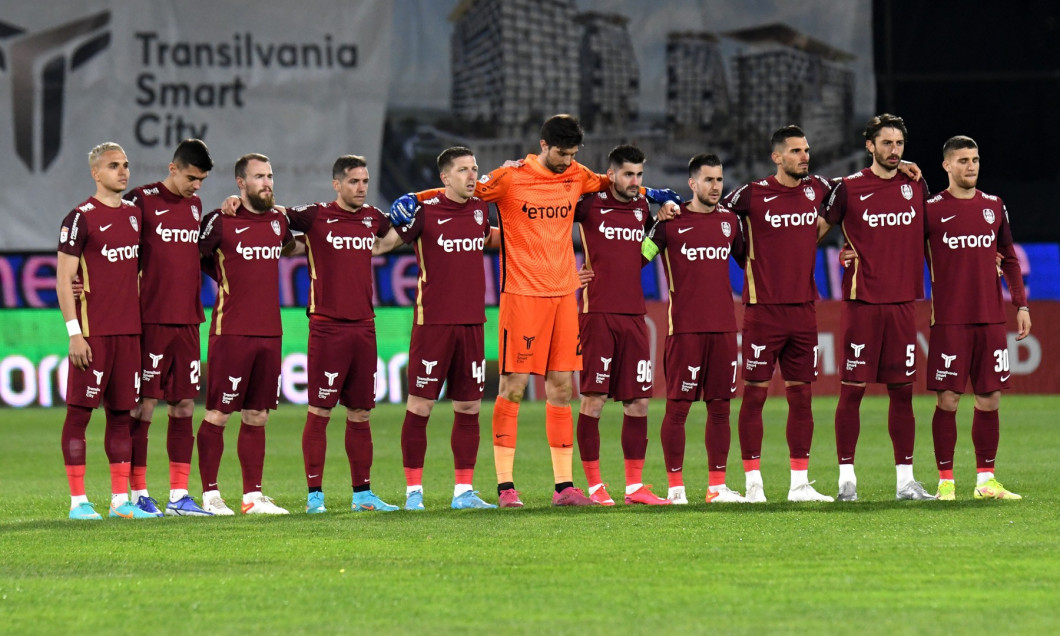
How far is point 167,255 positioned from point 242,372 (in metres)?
0.81

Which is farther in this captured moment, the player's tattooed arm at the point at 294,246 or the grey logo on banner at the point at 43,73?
the grey logo on banner at the point at 43,73

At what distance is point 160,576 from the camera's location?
6676 millimetres

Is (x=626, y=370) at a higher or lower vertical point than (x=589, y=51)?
lower

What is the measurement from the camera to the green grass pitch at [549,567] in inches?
222

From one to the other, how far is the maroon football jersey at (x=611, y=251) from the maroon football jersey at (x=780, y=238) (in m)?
0.64

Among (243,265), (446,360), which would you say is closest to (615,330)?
(446,360)

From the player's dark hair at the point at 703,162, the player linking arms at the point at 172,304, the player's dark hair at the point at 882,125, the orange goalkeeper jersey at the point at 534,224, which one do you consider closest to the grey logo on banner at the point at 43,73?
the player linking arms at the point at 172,304

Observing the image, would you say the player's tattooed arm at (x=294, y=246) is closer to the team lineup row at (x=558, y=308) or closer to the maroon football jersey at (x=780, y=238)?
the team lineup row at (x=558, y=308)

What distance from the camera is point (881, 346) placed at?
30.6 feet

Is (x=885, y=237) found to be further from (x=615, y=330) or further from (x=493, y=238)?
(x=493, y=238)

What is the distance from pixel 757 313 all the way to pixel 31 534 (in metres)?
4.30

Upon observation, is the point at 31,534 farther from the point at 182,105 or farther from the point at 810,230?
the point at 182,105

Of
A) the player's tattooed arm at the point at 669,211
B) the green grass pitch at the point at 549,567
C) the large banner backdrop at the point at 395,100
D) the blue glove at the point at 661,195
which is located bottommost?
the green grass pitch at the point at 549,567

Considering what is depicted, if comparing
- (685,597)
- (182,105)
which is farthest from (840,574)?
(182,105)
